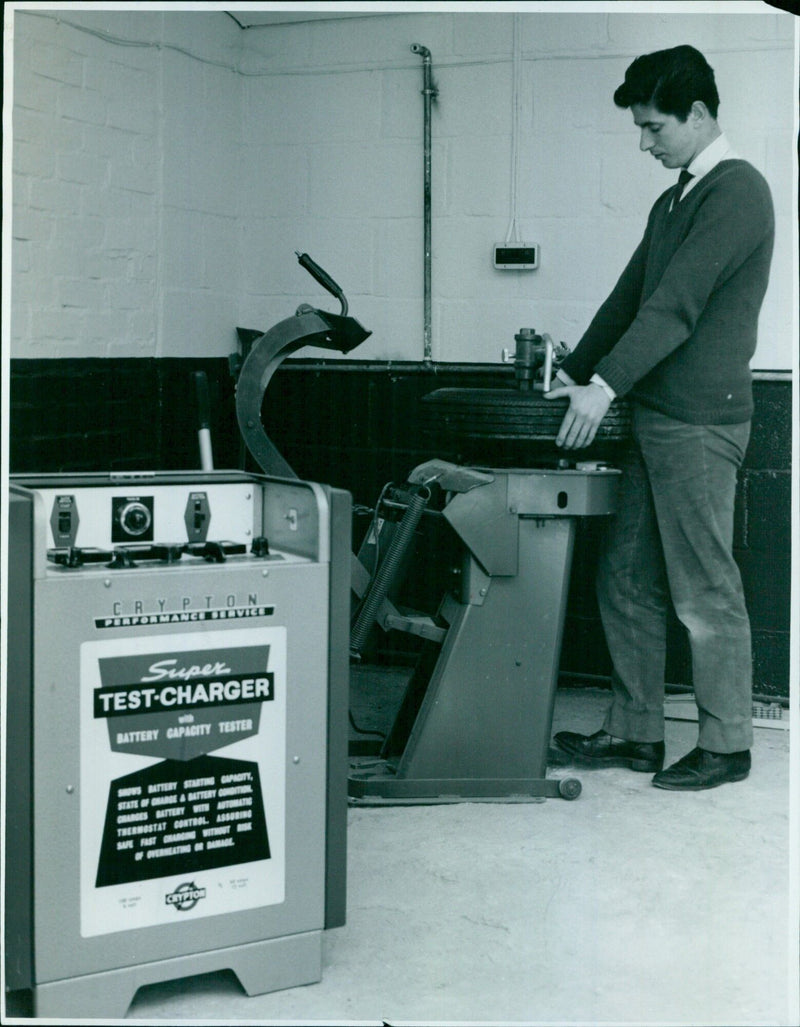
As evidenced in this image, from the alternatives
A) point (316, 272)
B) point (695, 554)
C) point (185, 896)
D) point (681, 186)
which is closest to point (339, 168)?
point (316, 272)

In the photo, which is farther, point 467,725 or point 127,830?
point 467,725

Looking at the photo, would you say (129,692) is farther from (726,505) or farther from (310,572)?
(726,505)

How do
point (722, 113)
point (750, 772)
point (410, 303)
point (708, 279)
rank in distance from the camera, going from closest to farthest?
point (708, 279), point (750, 772), point (722, 113), point (410, 303)

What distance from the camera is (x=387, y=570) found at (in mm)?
2916

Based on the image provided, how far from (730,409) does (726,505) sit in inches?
9.1

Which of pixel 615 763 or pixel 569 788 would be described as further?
pixel 615 763

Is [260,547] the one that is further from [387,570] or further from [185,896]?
[387,570]

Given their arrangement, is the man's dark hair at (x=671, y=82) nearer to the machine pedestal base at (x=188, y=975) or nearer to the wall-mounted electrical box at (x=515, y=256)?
the wall-mounted electrical box at (x=515, y=256)

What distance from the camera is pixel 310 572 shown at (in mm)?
1991

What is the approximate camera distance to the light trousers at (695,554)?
9.77ft

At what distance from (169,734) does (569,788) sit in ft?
4.27

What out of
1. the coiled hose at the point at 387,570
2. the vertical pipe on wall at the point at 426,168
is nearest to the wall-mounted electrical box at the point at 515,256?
the vertical pipe on wall at the point at 426,168

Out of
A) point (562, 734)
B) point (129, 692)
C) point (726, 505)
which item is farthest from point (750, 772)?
point (129, 692)

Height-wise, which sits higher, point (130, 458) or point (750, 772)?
point (130, 458)
